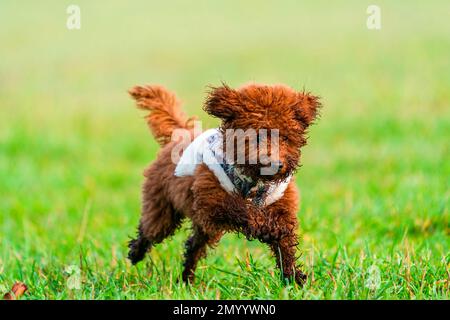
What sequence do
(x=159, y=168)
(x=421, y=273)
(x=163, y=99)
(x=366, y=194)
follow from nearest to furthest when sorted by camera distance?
(x=421, y=273)
(x=159, y=168)
(x=163, y=99)
(x=366, y=194)

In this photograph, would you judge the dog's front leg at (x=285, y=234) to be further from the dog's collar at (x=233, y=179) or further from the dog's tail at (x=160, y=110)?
the dog's tail at (x=160, y=110)

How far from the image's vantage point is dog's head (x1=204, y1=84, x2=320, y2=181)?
423cm

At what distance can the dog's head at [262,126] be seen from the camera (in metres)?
4.23

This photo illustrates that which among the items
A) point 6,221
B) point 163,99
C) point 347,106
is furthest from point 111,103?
point 163,99

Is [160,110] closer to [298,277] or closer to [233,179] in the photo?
[233,179]

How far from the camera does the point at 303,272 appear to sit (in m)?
4.71

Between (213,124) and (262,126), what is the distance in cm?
562

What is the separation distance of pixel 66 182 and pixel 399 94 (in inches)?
232

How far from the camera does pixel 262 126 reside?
168 inches

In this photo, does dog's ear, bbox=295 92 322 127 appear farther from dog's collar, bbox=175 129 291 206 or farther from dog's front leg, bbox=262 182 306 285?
dog's front leg, bbox=262 182 306 285

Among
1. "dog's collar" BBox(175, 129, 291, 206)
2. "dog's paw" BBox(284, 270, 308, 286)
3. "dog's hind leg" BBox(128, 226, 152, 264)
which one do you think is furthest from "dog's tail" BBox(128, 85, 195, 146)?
"dog's paw" BBox(284, 270, 308, 286)

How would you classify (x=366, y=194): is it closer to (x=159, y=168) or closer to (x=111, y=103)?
(x=159, y=168)

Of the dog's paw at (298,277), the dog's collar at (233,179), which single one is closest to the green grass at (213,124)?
the dog's paw at (298,277)

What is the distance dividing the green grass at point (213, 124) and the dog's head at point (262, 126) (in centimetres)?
70
